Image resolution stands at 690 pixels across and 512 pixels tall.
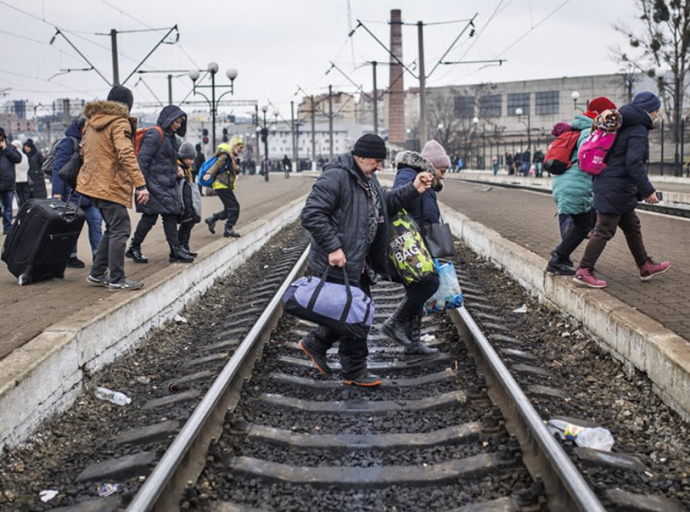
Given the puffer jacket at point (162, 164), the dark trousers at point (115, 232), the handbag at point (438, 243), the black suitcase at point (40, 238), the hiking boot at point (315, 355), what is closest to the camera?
the hiking boot at point (315, 355)

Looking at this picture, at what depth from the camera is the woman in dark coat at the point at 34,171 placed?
15.3m

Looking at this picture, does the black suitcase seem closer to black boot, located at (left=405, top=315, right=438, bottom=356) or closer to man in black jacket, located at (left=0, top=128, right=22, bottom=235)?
black boot, located at (left=405, top=315, right=438, bottom=356)

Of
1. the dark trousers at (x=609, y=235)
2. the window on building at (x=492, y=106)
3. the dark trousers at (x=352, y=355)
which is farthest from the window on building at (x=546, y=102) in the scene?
the dark trousers at (x=352, y=355)

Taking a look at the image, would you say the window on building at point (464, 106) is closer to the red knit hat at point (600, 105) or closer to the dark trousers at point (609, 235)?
the red knit hat at point (600, 105)

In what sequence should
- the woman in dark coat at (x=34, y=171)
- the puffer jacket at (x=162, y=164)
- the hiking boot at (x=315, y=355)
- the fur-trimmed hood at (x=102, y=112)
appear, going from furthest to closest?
1. the woman in dark coat at (x=34, y=171)
2. the puffer jacket at (x=162, y=164)
3. the fur-trimmed hood at (x=102, y=112)
4. the hiking boot at (x=315, y=355)

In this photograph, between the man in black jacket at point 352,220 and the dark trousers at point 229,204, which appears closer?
the man in black jacket at point 352,220

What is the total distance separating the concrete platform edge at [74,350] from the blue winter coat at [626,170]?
422 cm

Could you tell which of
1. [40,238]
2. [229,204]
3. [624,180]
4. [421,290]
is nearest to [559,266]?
[624,180]

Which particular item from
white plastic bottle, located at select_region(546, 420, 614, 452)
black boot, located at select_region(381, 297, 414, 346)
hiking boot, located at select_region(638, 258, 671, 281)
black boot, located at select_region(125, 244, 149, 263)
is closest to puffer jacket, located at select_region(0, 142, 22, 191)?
black boot, located at select_region(125, 244, 149, 263)

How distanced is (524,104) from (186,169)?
88249 mm

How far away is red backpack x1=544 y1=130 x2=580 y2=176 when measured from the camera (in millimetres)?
7785

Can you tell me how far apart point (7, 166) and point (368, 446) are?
34.9 ft

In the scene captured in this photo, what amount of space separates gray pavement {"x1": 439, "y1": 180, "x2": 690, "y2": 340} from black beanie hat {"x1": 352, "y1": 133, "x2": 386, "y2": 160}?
2.41 m

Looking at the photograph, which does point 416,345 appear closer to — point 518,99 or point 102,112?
point 102,112
